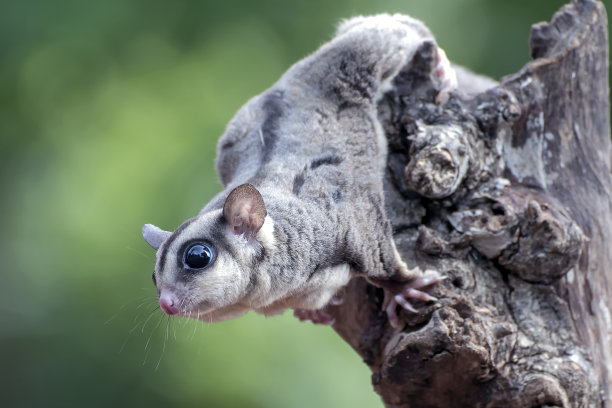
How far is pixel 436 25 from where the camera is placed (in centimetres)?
615

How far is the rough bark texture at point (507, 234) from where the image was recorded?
321cm

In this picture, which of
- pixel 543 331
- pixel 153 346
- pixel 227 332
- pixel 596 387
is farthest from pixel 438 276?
pixel 153 346

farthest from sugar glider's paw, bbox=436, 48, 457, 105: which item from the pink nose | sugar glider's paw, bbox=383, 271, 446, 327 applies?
the pink nose

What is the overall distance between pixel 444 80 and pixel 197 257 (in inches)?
62.8

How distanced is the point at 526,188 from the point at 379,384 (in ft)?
3.66

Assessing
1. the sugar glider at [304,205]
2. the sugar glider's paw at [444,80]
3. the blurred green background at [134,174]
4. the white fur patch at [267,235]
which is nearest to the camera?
the sugar glider at [304,205]

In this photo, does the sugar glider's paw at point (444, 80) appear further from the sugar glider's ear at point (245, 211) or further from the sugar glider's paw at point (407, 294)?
the sugar glider's ear at point (245, 211)

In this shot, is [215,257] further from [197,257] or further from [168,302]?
[168,302]

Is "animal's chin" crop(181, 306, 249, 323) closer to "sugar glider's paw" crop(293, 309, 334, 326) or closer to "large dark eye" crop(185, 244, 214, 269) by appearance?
"large dark eye" crop(185, 244, 214, 269)

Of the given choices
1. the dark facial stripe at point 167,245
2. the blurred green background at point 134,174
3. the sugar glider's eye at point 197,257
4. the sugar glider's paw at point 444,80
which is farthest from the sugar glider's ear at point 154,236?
the blurred green background at point 134,174

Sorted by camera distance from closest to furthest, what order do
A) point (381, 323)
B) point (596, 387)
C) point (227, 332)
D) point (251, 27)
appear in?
point (596, 387), point (381, 323), point (227, 332), point (251, 27)

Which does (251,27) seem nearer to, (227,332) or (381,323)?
(227,332)

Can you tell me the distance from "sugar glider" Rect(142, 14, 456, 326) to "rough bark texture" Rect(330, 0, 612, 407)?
Result: 0.14 metres

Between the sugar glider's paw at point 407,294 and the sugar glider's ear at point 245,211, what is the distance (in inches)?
27.0
